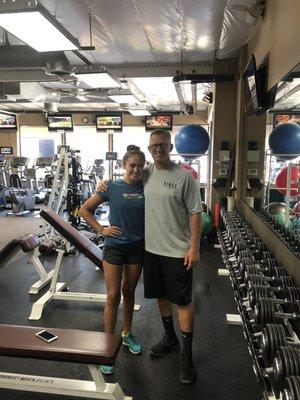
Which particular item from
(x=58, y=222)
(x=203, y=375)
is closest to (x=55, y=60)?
(x=58, y=222)

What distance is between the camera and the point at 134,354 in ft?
8.05

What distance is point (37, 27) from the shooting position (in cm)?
301

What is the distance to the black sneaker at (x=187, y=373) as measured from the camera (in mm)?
2152

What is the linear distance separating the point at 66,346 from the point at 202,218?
2.34 meters

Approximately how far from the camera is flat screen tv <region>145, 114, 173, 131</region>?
33.9 feet

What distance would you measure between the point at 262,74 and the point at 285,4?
806 mm

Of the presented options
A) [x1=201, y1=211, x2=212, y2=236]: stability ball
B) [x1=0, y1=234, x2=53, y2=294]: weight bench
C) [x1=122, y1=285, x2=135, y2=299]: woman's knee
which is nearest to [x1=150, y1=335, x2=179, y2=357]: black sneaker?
[x1=122, y1=285, x2=135, y2=299]: woman's knee

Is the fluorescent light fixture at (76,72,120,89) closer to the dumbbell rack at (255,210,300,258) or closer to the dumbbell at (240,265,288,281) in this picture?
the dumbbell rack at (255,210,300,258)

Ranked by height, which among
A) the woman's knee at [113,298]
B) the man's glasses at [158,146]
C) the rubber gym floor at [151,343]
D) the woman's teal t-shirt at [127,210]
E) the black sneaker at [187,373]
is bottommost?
the rubber gym floor at [151,343]

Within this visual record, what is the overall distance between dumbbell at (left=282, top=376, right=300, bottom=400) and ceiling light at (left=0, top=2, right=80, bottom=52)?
2848mm

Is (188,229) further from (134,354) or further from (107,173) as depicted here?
(107,173)

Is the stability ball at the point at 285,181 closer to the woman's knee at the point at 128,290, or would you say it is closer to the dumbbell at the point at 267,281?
the dumbbell at the point at 267,281

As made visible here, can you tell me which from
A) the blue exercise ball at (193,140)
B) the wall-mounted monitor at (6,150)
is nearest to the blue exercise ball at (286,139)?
the blue exercise ball at (193,140)

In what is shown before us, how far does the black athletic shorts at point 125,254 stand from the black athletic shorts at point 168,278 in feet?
0.21
